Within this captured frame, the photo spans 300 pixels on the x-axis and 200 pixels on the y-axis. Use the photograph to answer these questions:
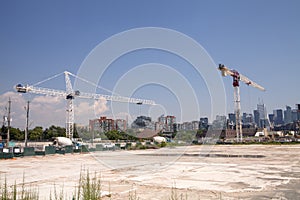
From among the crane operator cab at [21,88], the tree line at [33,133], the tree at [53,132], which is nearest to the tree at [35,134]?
the tree line at [33,133]

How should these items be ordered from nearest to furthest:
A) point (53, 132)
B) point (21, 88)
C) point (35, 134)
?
point (21, 88) → point (35, 134) → point (53, 132)

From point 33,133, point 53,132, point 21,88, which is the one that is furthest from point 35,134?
point 21,88

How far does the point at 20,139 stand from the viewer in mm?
79625

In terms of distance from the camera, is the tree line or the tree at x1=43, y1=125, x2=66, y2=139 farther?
the tree at x1=43, y1=125, x2=66, y2=139

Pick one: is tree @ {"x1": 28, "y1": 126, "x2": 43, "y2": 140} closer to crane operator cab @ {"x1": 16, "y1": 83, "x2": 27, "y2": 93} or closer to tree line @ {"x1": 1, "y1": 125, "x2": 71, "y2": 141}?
tree line @ {"x1": 1, "y1": 125, "x2": 71, "y2": 141}

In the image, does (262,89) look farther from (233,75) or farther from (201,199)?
(201,199)

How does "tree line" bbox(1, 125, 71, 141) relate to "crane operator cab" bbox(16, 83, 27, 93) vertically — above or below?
below

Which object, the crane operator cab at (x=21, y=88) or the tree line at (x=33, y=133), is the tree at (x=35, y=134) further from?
the crane operator cab at (x=21, y=88)

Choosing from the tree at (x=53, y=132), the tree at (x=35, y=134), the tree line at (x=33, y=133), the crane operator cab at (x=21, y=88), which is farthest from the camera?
the tree at (x=53, y=132)

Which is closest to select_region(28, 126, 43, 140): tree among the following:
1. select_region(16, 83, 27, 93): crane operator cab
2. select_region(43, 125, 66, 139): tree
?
select_region(43, 125, 66, 139): tree

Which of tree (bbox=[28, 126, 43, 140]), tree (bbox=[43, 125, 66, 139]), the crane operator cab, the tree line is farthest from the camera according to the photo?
tree (bbox=[43, 125, 66, 139])

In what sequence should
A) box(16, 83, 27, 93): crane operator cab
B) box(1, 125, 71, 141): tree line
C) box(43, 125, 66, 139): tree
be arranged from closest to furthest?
box(16, 83, 27, 93): crane operator cab
box(1, 125, 71, 141): tree line
box(43, 125, 66, 139): tree

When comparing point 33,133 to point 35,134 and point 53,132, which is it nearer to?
point 35,134

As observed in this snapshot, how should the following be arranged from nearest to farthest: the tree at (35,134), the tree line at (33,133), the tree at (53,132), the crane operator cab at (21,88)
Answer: the crane operator cab at (21,88) < the tree line at (33,133) < the tree at (35,134) < the tree at (53,132)
